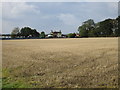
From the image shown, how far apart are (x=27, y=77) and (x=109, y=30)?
8940cm

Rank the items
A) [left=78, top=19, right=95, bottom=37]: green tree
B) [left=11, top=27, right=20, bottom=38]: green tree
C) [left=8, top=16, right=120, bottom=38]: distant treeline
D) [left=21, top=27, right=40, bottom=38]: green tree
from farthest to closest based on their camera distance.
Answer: [left=21, top=27, right=40, bottom=38]: green tree
[left=11, top=27, right=20, bottom=38]: green tree
[left=78, top=19, right=95, bottom=37]: green tree
[left=8, top=16, right=120, bottom=38]: distant treeline

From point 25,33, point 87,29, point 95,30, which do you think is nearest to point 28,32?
point 25,33

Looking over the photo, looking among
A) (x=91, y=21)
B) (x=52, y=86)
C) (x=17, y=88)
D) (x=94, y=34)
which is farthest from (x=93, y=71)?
(x=91, y=21)

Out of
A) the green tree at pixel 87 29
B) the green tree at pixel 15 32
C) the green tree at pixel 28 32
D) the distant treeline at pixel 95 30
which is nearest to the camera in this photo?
the distant treeline at pixel 95 30

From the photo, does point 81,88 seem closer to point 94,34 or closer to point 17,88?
point 17,88

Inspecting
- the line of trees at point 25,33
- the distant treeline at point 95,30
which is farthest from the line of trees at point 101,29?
Answer: the line of trees at point 25,33

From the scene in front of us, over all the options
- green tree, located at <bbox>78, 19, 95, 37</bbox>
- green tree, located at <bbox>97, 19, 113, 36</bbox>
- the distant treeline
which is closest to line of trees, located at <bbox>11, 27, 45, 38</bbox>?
the distant treeline

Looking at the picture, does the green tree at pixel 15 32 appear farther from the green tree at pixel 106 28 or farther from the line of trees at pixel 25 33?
the green tree at pixel 106 28

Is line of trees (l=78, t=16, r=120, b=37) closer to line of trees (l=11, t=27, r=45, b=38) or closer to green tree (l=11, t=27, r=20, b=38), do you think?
line of trees (l=11, t=27, r=45, b=38)

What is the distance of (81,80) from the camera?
672 centimetres

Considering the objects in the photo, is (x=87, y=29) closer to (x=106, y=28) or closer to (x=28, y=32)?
(x=106, y=28)

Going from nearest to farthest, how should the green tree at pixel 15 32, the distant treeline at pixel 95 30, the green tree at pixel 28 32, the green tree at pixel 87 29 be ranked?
the distant treeline at pixel 95 30 → the green tree at pixel 87 29 → the green tree at pixel 15 32 → the green tree at pixel 28 32

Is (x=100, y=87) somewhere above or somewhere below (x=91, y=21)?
below

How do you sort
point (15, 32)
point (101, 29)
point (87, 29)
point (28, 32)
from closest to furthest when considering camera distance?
1. point (101, 29)
2. point (87, 29)
3. point (15, 32)
4. point (28, 32)
